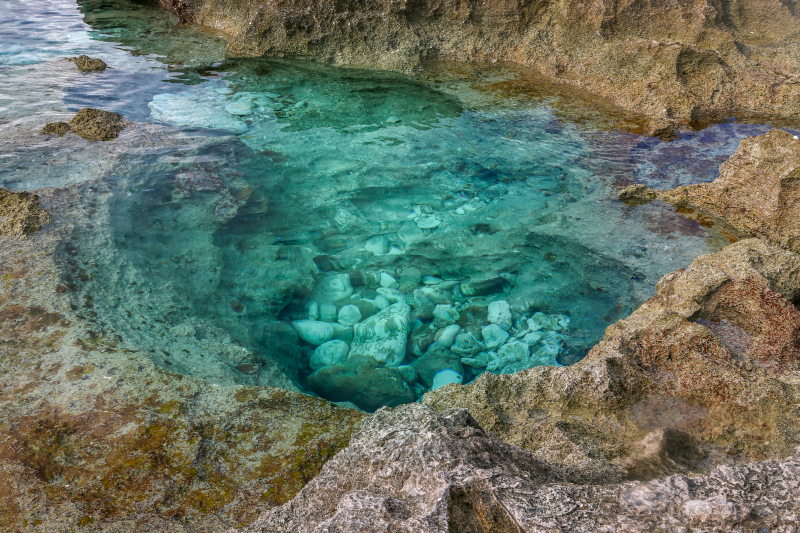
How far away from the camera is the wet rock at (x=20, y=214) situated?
3.01m

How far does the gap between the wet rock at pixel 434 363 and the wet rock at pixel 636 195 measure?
2196 millimetres

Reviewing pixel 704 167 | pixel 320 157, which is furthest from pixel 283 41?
pixel 704 167

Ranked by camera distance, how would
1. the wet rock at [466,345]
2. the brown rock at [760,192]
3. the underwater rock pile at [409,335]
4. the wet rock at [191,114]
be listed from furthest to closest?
the wet rock at [191,114], the brown rock at [760,192], the wet rock at [466,345], the underwater rock pile at [409,335]

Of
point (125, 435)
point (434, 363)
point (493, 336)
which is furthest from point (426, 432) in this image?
point (493, 336)

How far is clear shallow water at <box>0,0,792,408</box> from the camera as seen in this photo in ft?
9.91

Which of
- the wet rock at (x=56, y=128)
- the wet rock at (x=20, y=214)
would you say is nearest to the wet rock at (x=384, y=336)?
the wet rock at (x=20, y=214)

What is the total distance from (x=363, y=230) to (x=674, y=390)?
2.54 metres

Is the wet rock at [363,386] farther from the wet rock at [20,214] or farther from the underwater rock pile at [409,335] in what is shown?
the wet rock at [20,214]

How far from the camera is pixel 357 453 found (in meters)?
1.73

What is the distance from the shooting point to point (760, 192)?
372 cm

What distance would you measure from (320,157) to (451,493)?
390cm

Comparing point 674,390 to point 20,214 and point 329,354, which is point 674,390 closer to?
point 329,354

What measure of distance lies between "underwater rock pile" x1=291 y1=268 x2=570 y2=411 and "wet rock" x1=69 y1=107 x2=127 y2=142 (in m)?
2.72

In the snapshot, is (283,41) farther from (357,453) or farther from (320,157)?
(357,453)
